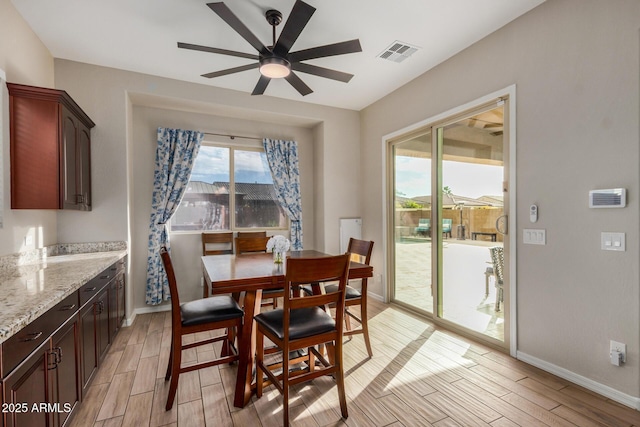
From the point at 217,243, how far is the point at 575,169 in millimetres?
3987

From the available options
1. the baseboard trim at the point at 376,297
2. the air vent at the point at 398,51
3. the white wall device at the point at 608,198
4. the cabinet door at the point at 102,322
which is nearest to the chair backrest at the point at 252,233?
the baseboard trim at the point at 376,297

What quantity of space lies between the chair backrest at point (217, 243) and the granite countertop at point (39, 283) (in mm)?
1212

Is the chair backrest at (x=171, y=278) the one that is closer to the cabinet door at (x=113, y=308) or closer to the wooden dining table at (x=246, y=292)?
the wooden dining table at (x=246, y=292)

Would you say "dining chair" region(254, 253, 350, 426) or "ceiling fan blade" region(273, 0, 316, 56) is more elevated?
"ceiling fan blade" region(273, 0, 316, 56)

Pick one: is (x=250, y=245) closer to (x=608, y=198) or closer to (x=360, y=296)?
(x=360, y=296)

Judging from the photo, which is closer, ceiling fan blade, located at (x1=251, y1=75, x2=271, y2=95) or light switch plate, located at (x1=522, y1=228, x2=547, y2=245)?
light switch plate, located at (x1=522, y1=228, x2=547, y2=245)

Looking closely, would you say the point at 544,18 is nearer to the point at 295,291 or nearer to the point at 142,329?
the point at 295,291

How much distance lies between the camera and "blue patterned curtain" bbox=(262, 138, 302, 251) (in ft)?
15.4

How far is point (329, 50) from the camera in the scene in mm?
2289

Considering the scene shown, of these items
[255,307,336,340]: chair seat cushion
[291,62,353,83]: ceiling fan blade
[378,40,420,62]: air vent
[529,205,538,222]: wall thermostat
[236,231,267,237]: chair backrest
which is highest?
[378,40,420,62]: air vent

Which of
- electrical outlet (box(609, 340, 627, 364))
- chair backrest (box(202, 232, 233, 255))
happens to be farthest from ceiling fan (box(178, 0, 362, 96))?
electrical outlet (box(609, 340, 627, 364))

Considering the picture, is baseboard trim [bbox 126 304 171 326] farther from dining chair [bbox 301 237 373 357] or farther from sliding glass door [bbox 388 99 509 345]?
sliding glass door [bbox 388 99 509 345]

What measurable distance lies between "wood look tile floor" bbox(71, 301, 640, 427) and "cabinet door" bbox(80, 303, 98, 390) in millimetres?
200

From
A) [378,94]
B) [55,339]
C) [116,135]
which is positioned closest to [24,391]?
[55,339]
